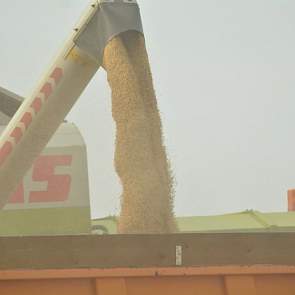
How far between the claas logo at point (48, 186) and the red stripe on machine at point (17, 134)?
140mm

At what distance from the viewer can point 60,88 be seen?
2.86 meters

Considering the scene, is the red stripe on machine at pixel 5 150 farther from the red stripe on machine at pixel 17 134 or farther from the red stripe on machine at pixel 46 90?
the red stripe on machine at pixel 46 90

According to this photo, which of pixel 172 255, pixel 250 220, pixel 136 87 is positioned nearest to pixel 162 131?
pixel 136 87

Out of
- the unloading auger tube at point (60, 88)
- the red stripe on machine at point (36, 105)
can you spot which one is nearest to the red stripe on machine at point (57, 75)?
the unloading auger tube at point (60, 88)

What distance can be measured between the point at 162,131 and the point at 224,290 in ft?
2.69

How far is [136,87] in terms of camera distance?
2684 millimetres

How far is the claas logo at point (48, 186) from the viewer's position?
9.34ft

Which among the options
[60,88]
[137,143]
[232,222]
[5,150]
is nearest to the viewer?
[137,143]

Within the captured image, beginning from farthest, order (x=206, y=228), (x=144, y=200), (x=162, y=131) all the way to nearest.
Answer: (x=206, y=228)
(x=162, y=131)
(x=144, y=200)

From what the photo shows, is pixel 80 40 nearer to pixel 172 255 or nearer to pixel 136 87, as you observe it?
pixel 136 87

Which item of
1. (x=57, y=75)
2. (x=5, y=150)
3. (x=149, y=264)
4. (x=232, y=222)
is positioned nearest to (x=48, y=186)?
(x=5, y=150)

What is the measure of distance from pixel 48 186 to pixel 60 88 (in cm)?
43

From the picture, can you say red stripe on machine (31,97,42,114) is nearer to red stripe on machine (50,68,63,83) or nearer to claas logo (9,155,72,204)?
red stripe on machine (50,68,63,83)

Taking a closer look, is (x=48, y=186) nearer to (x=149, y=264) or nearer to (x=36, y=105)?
(x=36, y=105)
